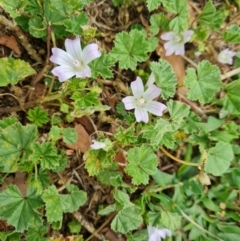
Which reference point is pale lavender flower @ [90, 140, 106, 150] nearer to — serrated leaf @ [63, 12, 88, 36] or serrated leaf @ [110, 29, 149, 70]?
serrated leaf @ [110, 29, 149, 70]

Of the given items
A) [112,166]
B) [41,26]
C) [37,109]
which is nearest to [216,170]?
[112,166]

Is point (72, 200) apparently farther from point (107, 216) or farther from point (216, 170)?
point (216, 170)

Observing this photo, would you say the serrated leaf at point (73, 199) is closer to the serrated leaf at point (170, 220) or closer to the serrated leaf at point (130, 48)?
the serrated leaf at point (170, 220)

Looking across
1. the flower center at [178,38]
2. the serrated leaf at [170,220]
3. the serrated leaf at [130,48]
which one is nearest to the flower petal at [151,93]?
the serrated leaf at [130,48]

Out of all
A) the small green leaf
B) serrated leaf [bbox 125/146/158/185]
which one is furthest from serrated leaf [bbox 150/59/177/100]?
the small green leaf

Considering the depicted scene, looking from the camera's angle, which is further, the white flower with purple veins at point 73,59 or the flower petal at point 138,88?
the flower petal at point 138,88

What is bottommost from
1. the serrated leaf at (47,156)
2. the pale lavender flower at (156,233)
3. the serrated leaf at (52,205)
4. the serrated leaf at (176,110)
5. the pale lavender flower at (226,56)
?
the pale lavender flower at (156,233)

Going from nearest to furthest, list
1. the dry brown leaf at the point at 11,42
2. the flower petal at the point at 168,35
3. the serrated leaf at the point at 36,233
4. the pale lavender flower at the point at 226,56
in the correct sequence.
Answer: the serrated leaf at the point at 36,233 < the dry brown leaf at the point at 11,42 < the flower petal at the point at 168,35 < the pale lavender flower at the point at 226,56
